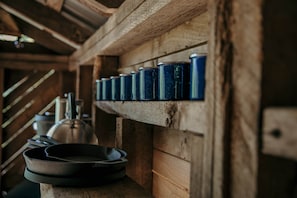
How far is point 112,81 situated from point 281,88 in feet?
4.45

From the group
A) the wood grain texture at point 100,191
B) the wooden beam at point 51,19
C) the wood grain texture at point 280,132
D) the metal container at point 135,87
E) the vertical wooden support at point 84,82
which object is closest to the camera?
the wood grain texture at point 280,132

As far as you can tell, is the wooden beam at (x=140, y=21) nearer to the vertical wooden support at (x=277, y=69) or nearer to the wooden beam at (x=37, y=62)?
the vertical wooden support at (x=277, y=69)

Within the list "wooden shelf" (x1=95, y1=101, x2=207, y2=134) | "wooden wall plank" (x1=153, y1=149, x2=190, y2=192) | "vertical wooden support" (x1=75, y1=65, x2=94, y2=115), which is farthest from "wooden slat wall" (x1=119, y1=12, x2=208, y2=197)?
"vertical wooden support" (x1=75, y1=65, x2=94, y2=115)

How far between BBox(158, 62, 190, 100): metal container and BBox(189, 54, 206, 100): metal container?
0.43ft

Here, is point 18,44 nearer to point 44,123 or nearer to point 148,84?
point 44,123

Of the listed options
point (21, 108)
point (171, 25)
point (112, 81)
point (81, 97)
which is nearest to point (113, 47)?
point (112, 81)

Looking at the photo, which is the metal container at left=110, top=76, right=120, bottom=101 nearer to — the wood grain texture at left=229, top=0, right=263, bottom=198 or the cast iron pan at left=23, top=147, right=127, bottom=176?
the cast iron pan at left=23, top=147, right=127, bottom=176

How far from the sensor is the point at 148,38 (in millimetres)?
1763

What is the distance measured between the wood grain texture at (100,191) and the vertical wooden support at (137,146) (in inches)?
13.5

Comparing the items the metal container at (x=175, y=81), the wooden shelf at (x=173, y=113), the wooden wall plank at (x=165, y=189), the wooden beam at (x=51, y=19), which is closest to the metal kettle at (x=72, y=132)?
the wooden wall plank at (x=165, y=189)

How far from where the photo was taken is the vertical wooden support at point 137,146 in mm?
1603

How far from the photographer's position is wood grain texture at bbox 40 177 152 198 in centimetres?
113

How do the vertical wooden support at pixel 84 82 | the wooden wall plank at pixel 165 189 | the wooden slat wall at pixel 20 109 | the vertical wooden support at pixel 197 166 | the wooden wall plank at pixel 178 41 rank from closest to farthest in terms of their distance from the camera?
the vertical wooden support at pixel 197 166 < the wooden wall plank at pixel 178 41 < the wooden wall plank at pixel 165 189 < the vertical wooden support at pixel 84 82 < the wooden slat wall at pixel 20 109

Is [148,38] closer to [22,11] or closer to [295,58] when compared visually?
[295,58]
